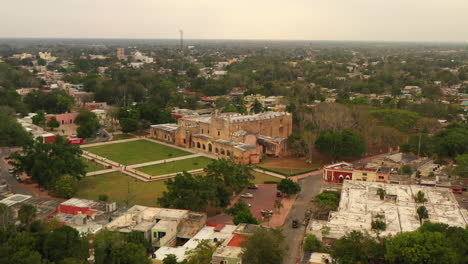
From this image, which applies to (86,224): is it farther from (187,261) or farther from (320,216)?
(320,216)

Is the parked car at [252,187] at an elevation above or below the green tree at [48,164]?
below

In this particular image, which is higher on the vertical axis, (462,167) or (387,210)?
(462,167)

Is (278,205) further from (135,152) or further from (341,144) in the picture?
(135,152)

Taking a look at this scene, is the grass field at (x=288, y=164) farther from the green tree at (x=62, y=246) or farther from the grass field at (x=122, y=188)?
the green tree at (x=62, y=246)

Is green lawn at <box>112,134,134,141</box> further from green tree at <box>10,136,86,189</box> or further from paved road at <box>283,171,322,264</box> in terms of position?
paved road at <box>283,171,322,264</box>

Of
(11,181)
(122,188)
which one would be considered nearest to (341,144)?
(122,188)

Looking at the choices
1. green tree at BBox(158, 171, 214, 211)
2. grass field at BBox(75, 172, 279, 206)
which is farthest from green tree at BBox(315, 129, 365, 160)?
green tree at BBox(158, 171, 214, 211)

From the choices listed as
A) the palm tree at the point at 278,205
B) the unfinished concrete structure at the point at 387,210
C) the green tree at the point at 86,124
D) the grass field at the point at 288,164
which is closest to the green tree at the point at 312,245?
the unfinished concrete structure at the point at 387,210

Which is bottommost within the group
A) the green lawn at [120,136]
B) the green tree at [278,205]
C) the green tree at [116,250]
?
the green lawn at [120,136]
